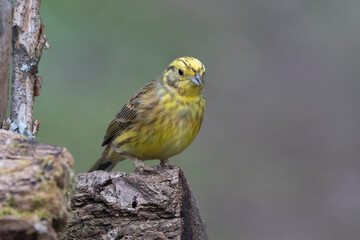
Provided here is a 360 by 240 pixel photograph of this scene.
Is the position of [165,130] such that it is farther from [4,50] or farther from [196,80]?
[4,50]

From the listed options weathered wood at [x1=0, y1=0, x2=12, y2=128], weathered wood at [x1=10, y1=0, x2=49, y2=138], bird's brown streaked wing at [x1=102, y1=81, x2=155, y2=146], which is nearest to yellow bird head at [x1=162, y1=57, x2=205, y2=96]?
bird's brown streaked wing at [x1=102, y1=81, x2=155, y2=146]

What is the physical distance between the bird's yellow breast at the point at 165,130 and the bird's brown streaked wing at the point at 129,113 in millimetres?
80

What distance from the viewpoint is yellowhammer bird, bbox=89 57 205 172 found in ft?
19.1

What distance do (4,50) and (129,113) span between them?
135 centimetres

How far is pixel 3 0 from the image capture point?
504cm

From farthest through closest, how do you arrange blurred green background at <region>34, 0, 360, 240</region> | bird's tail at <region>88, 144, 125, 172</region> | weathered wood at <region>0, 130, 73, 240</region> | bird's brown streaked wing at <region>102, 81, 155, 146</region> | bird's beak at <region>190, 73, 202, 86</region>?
blurred green background at <region>34, 0, 360, 240</region>
bird's tail at <region>88, 144, 125, 172</region>
bird's brown streaked wing at <region>102, 81, 155, 146</region>
bird's beak at <region>190, 73, 202, 86</region>
weathered wood at <region>0, 130, 73, 240</region>

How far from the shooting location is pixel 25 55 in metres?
5.14

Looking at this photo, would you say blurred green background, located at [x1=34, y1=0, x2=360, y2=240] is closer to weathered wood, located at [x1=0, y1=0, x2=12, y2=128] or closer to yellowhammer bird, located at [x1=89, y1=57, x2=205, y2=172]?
yellowhammer bird, located at [x1=89, y1=57, x2=205, y2=172]

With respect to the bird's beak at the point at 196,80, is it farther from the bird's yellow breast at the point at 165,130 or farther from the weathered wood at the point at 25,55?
the weathered wood at the point at 25,55

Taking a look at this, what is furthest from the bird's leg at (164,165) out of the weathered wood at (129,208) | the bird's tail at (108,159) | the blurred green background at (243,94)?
the blurred green background at (243,94)

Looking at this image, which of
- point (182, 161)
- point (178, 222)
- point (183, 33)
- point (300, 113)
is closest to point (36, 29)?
point (178, 222)

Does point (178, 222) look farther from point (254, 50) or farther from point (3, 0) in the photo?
point (254, 50)

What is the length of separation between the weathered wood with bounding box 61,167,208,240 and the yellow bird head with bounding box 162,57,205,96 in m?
1.52

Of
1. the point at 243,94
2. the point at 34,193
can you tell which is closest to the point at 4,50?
the point at 34,193
